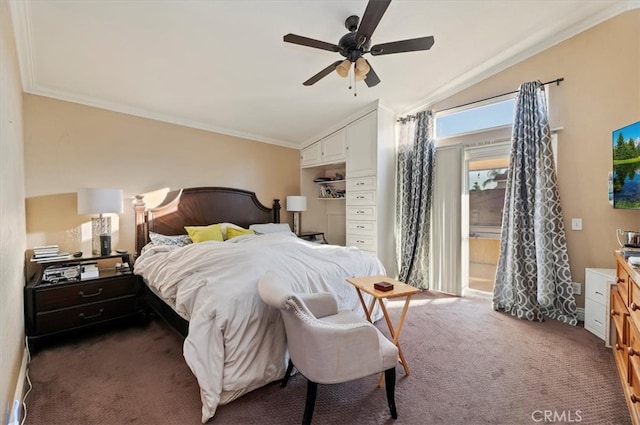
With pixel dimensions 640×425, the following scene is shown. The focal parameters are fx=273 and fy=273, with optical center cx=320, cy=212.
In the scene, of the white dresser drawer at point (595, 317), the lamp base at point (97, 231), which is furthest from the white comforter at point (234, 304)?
the white dresser drawer at point (595, 317)

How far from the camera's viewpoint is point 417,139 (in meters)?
4.12

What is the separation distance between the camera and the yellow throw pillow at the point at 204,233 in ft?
11.6

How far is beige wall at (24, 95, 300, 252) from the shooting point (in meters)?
2.88

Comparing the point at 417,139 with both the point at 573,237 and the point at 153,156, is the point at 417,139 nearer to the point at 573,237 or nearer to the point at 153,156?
the point at 573,237

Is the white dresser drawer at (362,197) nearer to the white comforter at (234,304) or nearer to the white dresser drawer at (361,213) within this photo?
the white dresser drawer at (361,213)

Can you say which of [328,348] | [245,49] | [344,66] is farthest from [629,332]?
[245,49]

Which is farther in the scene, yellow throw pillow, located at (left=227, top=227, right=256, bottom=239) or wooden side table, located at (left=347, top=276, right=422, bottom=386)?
yellow throw pillow, located at (left=227, top=227, right=256, bottom=239)

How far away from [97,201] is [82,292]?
93 cm

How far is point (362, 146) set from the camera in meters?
4.29

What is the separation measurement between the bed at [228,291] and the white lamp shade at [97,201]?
1.44ft

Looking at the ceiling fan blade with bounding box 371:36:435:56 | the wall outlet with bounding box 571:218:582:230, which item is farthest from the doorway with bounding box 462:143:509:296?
the ceiling fan blade with bounding box 371:36:435:56

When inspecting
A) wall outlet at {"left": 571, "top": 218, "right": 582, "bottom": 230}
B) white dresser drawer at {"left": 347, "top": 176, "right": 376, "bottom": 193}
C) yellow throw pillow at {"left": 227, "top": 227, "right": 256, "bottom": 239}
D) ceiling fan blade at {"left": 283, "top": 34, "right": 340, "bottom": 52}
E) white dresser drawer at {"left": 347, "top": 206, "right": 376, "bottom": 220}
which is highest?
ceiling fan blade at {"left": 283, "top": 34, "right": 340, "bottom": 52}

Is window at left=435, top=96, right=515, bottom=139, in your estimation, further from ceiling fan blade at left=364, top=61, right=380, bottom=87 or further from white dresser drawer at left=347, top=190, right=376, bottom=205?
ceiling fan blade at left=364, top=61, right=380, bottom=87

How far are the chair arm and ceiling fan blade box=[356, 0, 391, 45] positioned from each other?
76.0 inches
